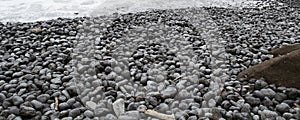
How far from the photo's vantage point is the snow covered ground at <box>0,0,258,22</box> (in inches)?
245

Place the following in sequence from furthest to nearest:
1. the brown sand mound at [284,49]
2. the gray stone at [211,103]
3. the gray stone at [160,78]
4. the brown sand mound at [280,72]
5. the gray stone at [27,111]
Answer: the brown sand mound at [284,49] < the gray stone at [160,78] < the brown sand mound at [280,72] < the gray stone at [211,103] < the gray stone at [27,111]

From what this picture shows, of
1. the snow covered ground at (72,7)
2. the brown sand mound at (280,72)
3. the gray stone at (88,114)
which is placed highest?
the snow covered ground at (72,7)

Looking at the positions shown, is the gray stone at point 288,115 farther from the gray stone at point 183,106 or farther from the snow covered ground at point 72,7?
the snow covered ground at point 72,7

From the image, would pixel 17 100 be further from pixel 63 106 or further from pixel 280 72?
pixel 280 72

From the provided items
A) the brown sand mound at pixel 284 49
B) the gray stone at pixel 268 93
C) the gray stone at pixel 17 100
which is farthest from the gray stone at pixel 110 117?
the brown sand mound at pixel 284 49

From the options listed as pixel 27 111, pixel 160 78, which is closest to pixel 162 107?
pixel 160 78

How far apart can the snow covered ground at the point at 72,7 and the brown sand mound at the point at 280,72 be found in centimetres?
381

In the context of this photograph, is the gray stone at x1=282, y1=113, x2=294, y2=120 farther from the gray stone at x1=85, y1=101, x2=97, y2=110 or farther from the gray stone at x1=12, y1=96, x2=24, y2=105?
the gray stone at x1=12, y1=96, x2=24, y2=105

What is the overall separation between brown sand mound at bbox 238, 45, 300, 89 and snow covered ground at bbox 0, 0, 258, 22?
12.5 ft

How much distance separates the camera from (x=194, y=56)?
4070 mm

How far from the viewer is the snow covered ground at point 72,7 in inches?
245

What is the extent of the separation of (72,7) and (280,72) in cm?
483

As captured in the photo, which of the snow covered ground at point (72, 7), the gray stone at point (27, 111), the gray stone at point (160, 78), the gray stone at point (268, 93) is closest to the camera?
the gray stone at point (27, 111)

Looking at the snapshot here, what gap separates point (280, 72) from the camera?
10.7ft
